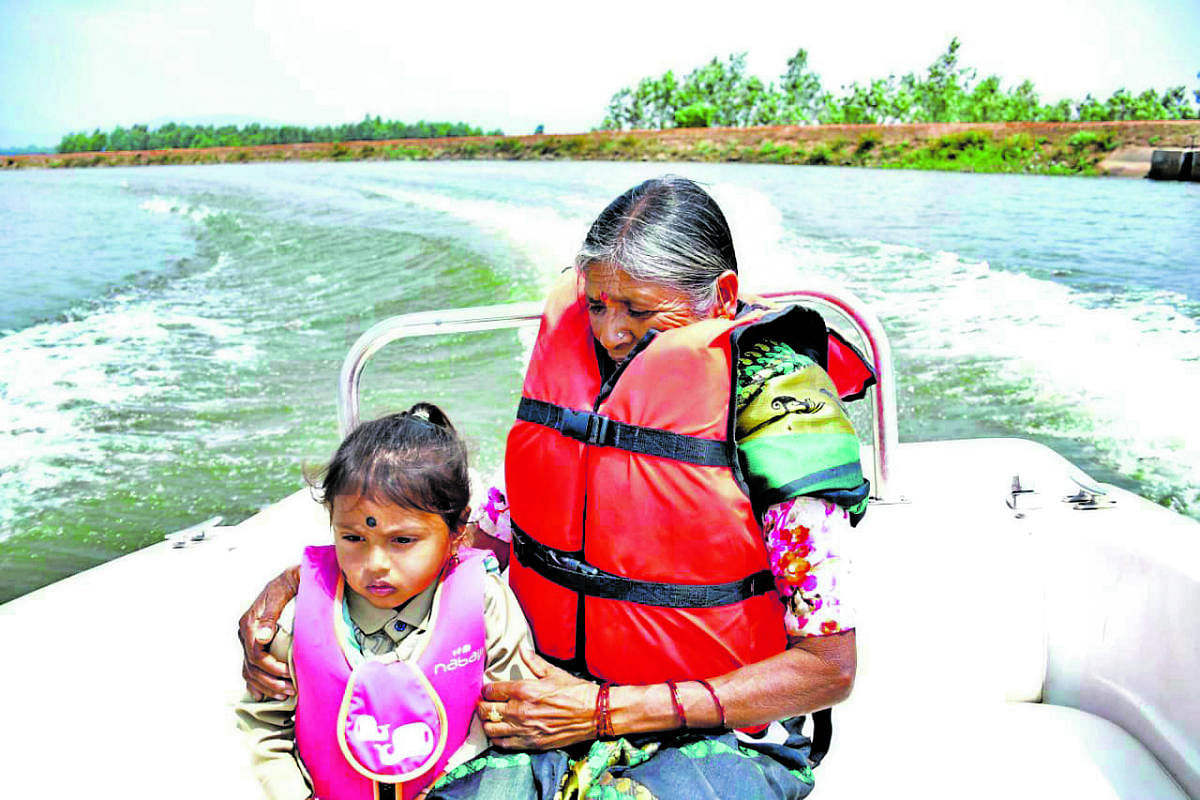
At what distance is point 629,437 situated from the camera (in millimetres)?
1339

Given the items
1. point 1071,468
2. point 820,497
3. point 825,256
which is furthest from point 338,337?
point 820,497

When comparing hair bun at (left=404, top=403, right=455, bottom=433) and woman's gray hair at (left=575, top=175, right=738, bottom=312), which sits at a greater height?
woman's gray hair at (left=575, top=175, right=738, bottom=312)

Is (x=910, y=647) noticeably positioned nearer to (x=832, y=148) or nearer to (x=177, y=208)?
(x=177, y=208)

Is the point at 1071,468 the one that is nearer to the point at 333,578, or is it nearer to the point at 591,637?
the point at 591,637

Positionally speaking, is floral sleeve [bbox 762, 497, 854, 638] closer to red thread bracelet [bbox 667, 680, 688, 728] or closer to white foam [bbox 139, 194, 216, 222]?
red thread bracelet [bbox 667, 680, 688, 728]

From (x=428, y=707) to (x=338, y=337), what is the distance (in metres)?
5.39

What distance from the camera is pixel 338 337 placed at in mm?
6363

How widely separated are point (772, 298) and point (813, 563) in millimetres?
710

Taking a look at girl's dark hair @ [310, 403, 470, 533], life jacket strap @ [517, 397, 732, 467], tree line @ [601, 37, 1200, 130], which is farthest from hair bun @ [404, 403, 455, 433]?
tree line @ [601, 37, 1200, 130]

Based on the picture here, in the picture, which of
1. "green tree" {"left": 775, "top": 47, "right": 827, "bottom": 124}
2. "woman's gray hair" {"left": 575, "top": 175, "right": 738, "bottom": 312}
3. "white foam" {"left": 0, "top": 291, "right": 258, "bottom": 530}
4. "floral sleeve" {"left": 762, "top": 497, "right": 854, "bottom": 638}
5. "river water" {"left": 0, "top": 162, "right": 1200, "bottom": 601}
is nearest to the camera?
"floral sleeve" {"left": 762, "top": 497, "right": 854, "bottom": 638}

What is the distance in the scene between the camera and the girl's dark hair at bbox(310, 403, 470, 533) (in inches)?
49.9

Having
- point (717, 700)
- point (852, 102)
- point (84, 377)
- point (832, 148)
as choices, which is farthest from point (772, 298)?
point (852, 102)

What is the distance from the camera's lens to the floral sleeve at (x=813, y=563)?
1217 millimetres

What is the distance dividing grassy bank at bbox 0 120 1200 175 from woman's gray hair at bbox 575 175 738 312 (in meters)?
24.9
